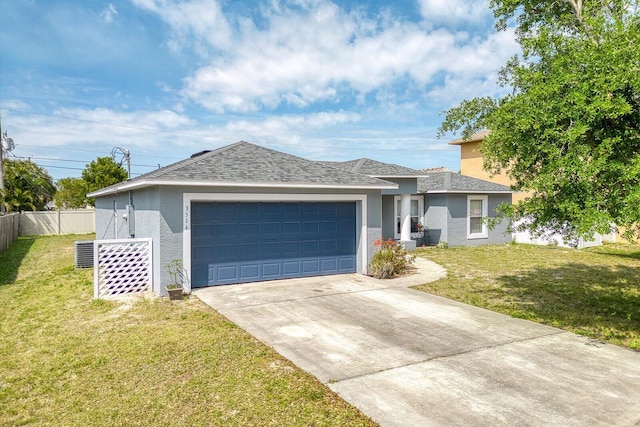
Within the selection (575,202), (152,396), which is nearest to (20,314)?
(152,396)

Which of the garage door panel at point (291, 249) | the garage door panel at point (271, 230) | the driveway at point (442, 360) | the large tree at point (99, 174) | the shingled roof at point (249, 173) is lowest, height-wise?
the driveway at point (442, 360)

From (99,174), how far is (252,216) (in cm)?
2492

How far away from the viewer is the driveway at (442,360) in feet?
13.3

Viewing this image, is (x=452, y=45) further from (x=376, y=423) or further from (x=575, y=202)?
(x=376, y=423)

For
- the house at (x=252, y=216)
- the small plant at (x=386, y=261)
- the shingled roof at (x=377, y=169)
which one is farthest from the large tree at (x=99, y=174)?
the small plant at (x=386, y=261)

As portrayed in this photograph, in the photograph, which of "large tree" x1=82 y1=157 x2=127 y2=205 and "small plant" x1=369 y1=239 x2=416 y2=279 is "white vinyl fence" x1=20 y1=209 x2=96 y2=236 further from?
"small plant" x1=369 y1=239 x2=416 y2=279

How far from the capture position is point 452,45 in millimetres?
14703

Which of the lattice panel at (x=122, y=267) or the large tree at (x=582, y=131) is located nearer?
the large tree at (x=582, y=131)

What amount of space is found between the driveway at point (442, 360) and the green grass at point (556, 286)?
75cm

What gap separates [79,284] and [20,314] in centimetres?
292

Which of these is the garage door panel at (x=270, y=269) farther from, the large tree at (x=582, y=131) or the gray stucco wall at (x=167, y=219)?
the large tree at (x=582, y=131)

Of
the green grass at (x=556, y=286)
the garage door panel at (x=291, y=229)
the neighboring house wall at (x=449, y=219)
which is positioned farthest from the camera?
the neighboring house wall at (x=449, y=219)

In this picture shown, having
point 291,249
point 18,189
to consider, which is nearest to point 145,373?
point 291,249

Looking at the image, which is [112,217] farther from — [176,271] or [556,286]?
[556,286]
